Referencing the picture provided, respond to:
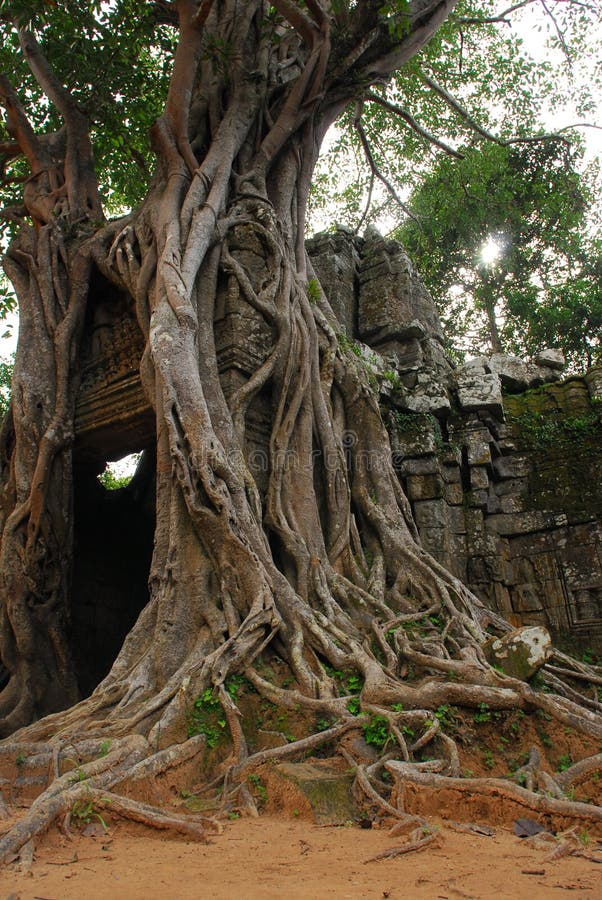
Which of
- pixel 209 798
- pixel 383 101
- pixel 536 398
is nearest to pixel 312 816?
pixel 209 798

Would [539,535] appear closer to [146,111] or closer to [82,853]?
[82,853]

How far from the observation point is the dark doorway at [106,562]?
235 inches

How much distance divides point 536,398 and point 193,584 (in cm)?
420

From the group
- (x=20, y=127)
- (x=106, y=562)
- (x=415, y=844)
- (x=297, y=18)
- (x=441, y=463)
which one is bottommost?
(x=415, y=844)

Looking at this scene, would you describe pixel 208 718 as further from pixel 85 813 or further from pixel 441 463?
pixel 441 463

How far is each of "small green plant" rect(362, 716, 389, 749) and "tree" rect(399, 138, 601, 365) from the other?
8.72 m

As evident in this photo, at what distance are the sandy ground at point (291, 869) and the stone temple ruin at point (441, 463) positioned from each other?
282cm

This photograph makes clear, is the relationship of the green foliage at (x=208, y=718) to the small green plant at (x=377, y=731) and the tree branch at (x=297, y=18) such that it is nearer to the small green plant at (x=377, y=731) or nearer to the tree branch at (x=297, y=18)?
→ the small green plant at (x=377, y=731)

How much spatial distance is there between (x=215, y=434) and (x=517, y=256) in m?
12.1

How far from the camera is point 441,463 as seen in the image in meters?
6.12

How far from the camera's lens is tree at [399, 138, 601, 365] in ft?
35.2

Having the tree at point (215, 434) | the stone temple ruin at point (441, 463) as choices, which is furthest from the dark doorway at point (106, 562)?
the tree at point (215, 434)

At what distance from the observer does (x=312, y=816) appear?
2.47m

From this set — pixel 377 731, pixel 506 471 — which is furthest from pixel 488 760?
pixel 506 471
